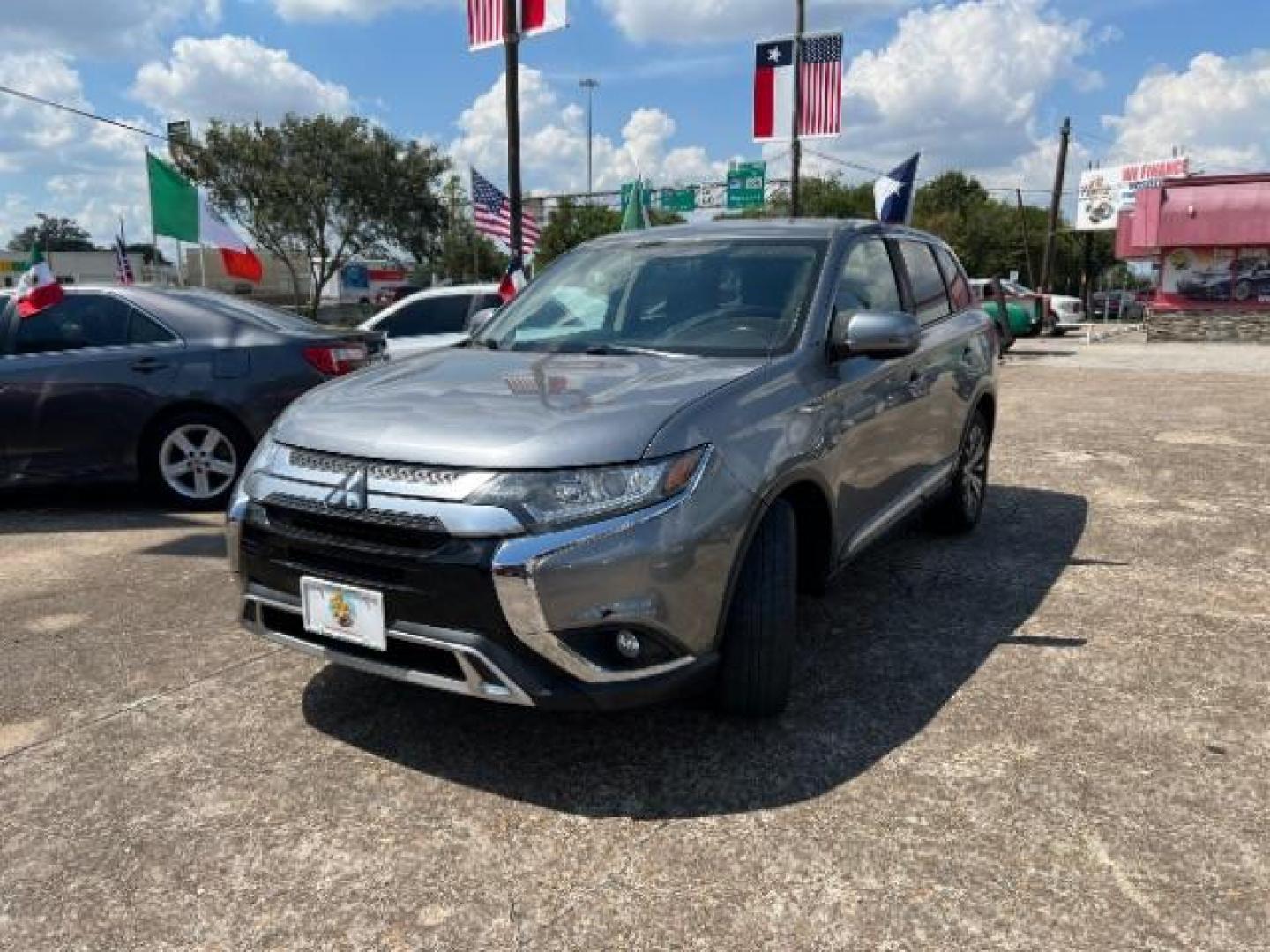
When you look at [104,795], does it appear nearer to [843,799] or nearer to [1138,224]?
[843,799]

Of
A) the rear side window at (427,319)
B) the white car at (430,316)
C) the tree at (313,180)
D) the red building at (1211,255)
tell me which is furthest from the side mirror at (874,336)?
the tree at (313,180)

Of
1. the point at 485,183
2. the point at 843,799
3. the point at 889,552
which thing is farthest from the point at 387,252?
the point at 843,799

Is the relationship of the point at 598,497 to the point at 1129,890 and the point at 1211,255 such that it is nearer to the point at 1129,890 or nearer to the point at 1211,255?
the point at 1129,890

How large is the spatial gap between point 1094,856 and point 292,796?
7.10 feet

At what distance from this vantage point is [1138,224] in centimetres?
2834

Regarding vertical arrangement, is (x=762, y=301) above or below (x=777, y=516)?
above

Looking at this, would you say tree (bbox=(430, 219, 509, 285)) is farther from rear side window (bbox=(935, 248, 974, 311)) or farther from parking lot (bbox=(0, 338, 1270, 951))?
parking lot (bbox=(0, 338, 1270, 951))

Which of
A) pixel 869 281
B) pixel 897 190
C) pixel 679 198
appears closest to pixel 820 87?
pixel 897 190

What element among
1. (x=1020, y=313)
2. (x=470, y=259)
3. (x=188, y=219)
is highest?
(x=470, y=259)

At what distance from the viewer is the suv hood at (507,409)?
2.70 meters

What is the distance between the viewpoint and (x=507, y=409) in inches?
115

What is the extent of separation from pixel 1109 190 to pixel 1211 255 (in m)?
25.1

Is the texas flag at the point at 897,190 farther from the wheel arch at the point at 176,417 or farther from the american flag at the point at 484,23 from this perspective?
the wheel arch at the point at 176,417

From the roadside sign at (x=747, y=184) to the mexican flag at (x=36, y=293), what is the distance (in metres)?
34.4
